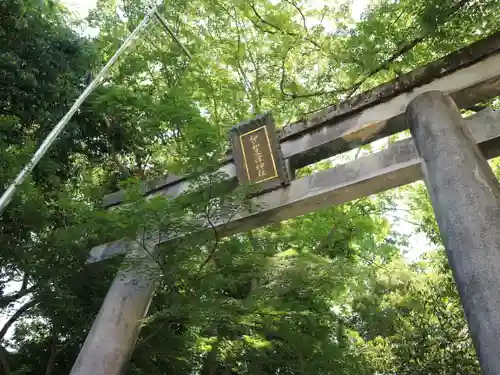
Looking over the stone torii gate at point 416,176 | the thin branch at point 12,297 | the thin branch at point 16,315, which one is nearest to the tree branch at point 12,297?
the thin branch at point 12,297

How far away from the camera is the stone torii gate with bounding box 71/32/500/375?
155 inches

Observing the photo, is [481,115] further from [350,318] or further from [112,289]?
[350,318]

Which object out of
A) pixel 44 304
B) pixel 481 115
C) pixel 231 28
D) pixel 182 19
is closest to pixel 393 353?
pixel 481 115

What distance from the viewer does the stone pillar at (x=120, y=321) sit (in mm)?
5977

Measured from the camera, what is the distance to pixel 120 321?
21.0 ft

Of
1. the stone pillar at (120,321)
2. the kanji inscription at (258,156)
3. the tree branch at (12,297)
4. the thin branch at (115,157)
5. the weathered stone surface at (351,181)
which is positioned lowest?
the stone pillar at (120,321)

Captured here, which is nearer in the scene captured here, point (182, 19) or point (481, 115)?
point (481, 115)

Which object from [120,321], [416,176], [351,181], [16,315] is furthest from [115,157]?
[416,176]

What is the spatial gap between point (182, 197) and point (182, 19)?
6040 mm

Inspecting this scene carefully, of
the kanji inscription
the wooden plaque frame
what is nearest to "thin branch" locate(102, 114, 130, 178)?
the wooden plaque frame

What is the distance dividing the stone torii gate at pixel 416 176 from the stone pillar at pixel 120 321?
0.05 ft

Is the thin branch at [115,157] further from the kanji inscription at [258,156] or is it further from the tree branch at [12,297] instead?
the kanji inscription at [258,156]

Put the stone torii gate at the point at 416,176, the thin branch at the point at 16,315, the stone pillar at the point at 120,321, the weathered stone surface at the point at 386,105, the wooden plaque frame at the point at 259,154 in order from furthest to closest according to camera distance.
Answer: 1. the thin branch at the point at 16,315
2. the wooden plaque frame at the point at 259,154
3. the stone pillar at the point at 120,321
4. the weathered stone surface at the point at 386,105
5. the stone torii gate at the point at 416,176

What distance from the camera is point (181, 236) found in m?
5.98
